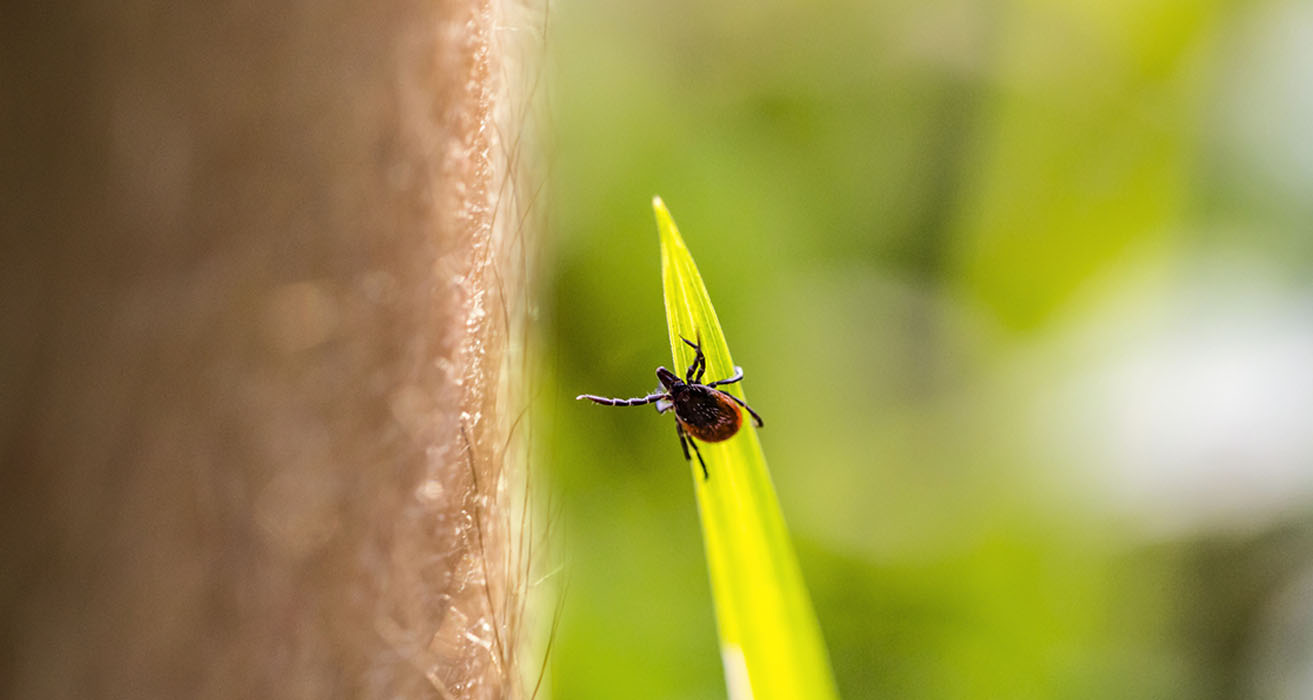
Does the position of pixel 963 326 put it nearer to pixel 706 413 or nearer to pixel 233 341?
pixel 706 413

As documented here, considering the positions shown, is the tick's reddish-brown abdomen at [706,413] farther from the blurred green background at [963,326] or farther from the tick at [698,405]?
the blurred green background at [963,326]

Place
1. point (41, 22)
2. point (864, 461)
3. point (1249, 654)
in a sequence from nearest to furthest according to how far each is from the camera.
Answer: point (41, 22) < point (1249, 654) < point (864, 461)

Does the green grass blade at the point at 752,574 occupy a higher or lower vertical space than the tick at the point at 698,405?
lower

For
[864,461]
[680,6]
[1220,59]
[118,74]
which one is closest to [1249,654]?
[864,461]

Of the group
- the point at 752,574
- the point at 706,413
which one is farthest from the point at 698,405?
the point at 752,574

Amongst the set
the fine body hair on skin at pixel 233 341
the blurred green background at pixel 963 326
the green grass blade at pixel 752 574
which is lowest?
the green grass blade at pixel 752 574

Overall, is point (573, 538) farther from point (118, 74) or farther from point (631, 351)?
point (118, 74)

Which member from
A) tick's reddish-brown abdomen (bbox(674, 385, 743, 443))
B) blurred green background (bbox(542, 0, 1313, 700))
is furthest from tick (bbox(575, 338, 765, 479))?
blurred green background (bbox(542, 0, 1313, 700))

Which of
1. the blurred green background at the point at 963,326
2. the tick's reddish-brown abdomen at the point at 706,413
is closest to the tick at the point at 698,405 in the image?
the tick's reddish-brown abdomen at the point at 706,413
